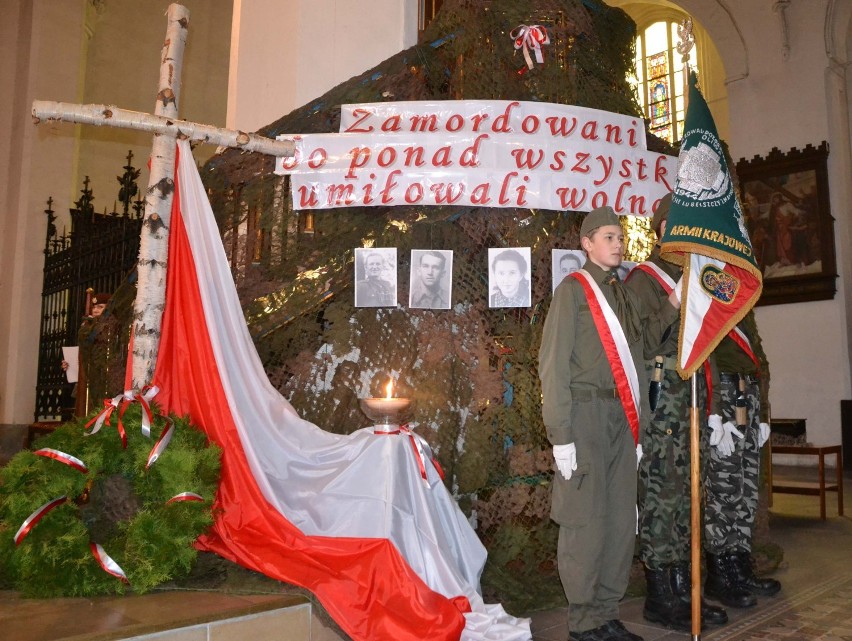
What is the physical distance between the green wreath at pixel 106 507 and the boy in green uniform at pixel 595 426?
1.60m

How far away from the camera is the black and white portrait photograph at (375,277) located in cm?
399

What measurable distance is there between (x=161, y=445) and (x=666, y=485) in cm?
247

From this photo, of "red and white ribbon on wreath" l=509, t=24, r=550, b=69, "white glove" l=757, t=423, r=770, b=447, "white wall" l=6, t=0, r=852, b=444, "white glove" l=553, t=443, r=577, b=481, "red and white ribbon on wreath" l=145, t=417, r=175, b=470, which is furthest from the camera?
"white wall" l=6, t=0, r=852, b=444

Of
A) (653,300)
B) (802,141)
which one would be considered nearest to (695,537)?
(653,300)

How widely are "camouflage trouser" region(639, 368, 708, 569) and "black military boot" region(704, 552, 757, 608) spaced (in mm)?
263

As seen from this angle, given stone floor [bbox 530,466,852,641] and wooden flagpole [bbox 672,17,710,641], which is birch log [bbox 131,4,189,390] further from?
wooden flagpole [bbox 672,17,710,641]

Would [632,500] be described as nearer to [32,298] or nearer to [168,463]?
[168,463]

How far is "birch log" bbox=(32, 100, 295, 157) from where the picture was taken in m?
3.61

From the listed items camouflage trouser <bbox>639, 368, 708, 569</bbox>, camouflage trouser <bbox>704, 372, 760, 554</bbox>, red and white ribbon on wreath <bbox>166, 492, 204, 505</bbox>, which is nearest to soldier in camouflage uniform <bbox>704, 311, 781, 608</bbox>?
camouflage trouser <bbox>704, 372, 760, 554</bbox>

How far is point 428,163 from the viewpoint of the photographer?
13.5 feet

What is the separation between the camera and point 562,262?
4.15 meters

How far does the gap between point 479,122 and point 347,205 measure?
0.89 meters

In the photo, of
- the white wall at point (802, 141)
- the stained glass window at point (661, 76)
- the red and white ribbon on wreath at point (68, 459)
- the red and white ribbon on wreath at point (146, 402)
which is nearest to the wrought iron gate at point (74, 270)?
the red and white ribbon on wreath at point (146, 402)

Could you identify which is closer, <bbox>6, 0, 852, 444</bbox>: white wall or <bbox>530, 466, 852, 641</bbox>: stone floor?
<bbox>530, 466, 852, 641</bbox>: stone floor
